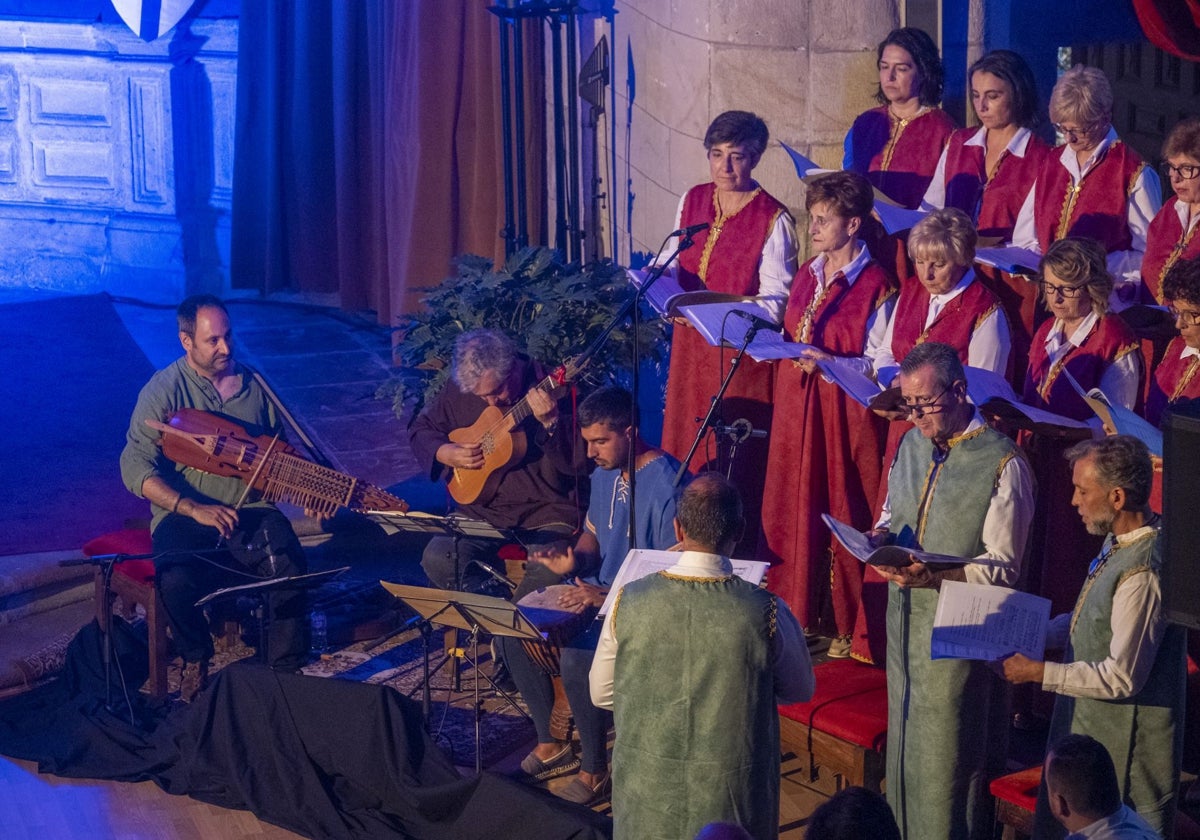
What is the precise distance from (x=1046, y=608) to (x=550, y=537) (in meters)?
2.40

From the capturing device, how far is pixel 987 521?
394 centimetres

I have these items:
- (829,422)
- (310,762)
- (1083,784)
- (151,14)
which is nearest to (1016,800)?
(1083,784)

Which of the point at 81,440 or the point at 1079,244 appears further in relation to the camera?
the point at 81,440

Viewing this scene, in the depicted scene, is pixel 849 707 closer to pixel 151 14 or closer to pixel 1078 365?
pixel 1078 365

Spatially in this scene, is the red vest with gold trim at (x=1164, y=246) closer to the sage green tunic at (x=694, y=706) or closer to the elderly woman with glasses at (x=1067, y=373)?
the elderly woman with glasses at (x=1067, y=373)

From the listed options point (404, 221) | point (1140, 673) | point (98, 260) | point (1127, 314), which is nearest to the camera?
point (1140, 673)

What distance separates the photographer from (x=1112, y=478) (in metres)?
3.53

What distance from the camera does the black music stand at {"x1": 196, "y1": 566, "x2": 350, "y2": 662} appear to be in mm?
5582

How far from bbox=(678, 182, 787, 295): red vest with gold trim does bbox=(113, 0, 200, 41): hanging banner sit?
6714 mm

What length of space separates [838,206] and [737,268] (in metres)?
0.65

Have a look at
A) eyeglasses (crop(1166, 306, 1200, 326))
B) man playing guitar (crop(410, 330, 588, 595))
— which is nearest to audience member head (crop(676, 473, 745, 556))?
eyeglasses (crop(1166, 306, 1200, 326))

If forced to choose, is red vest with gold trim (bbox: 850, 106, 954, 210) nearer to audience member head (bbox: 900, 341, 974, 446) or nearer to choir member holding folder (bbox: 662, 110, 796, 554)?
choir member holding folder (bbox: 662, 110, 796, 554)

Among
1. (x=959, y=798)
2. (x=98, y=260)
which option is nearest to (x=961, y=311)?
(x=959, y=798)

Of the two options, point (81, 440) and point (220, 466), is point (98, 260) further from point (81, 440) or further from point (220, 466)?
point (220, 466)
